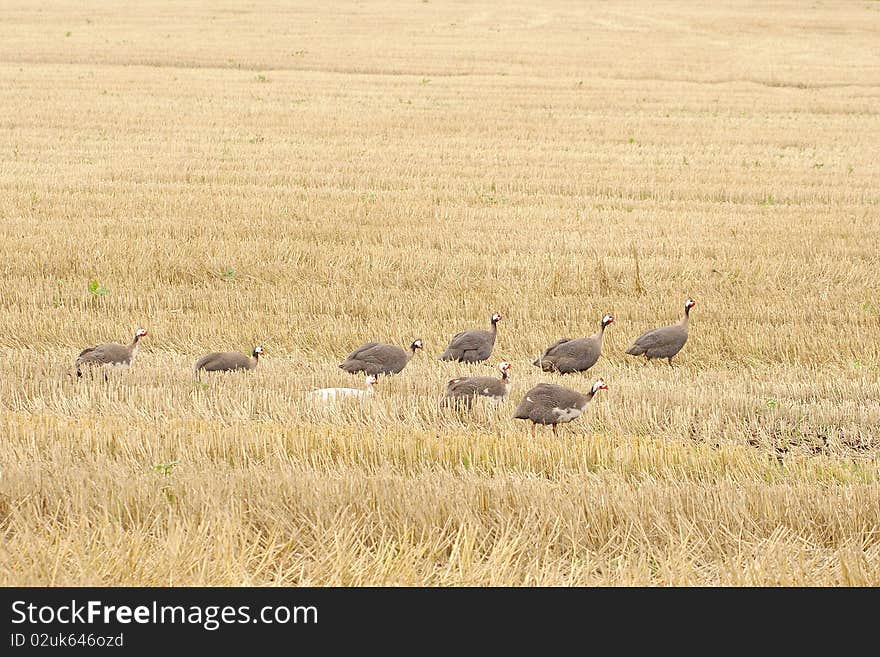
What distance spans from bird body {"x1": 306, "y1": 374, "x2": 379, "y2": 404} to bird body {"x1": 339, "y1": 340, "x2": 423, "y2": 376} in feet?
2.45

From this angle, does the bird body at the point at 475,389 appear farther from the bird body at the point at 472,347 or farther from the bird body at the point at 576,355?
the bird body at the point at 472,347

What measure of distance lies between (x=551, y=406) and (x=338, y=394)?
2073 mm

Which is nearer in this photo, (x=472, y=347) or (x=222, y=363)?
(x=222, y=363)

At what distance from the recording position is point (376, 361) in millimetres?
10445

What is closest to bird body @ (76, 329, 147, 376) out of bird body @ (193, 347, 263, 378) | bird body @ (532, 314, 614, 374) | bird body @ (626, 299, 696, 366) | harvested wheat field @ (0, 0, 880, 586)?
harvested wheat field @ (0, 0, 880, 586)

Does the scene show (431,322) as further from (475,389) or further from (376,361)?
(475,389)

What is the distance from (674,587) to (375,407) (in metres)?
4.31

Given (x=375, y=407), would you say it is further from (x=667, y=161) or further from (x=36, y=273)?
(x=667, y=161)

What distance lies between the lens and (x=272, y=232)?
1723 cm

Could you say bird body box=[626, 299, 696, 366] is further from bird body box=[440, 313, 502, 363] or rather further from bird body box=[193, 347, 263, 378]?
bird body box=[193, 347, 263, 378]

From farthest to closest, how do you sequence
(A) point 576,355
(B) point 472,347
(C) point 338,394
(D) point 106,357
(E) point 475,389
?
1. (B) point 472,347
2. (A) point 576,355
3. (D) point 106,357
4. (C) point 338,394
5. (E) point 475,389

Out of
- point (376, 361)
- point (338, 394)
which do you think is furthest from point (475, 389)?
point (376, 361)

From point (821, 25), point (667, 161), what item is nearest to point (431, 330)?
point (667, 161)

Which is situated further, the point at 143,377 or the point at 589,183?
the point at 589,183
